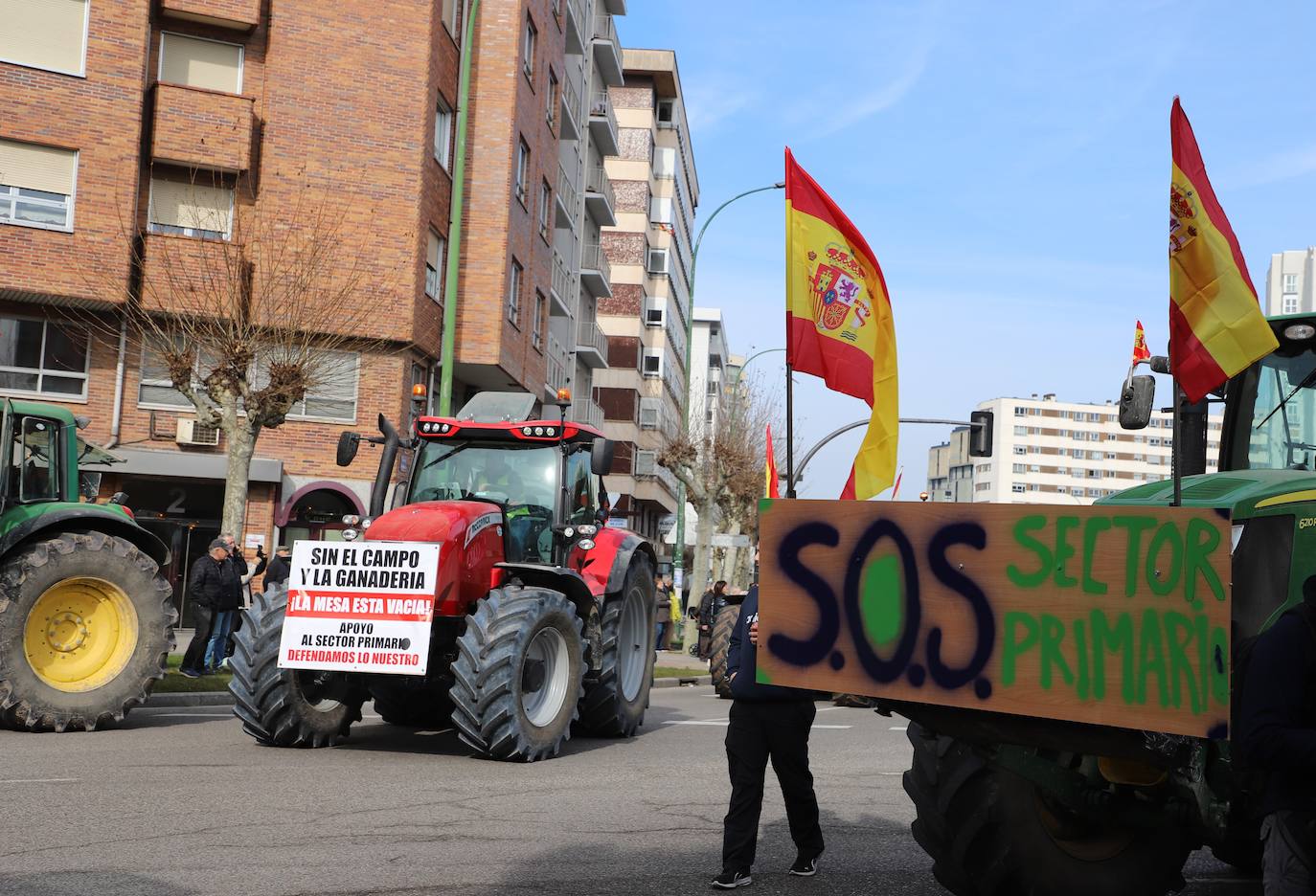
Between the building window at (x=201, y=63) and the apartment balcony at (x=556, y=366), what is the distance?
13698 mm

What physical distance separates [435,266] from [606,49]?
74.1 feet

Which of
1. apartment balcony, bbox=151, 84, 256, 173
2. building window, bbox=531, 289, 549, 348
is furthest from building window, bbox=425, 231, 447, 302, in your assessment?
building window, bbox=531, 289, 549, 348

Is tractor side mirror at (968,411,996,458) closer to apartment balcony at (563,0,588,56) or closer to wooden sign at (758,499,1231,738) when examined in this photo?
apartment balcony at (563,0,588,56)

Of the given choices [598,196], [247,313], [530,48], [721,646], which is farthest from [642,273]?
[721,646]

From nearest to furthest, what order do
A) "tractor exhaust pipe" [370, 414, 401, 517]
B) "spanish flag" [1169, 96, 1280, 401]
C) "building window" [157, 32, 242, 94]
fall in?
1. "spanish flag" [1169, 96, 1280, 401]
2. "tractor exhaust pipe" [370, 414, 401, 517]
3. "building window" [157, 32, 242, 94]

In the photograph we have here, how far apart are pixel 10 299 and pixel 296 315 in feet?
24.6

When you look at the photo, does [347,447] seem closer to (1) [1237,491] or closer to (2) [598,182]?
(1) [1237,491]

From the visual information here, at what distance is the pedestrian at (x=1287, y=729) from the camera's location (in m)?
4.27

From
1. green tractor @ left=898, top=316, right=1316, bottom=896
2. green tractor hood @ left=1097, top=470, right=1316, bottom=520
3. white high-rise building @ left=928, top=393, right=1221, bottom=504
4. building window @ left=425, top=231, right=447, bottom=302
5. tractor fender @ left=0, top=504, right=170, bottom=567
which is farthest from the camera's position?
white high-rise building @ left=928, top=393, right=1221, bottom=504

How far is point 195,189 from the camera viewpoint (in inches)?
1024

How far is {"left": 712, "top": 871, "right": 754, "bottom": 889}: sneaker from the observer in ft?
22.3

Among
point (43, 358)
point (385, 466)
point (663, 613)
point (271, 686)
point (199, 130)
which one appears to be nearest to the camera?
point (271, 686)

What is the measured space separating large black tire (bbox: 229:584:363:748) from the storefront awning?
1538 centimetres

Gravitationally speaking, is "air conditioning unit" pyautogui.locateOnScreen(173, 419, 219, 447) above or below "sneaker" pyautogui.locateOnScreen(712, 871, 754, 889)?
above
